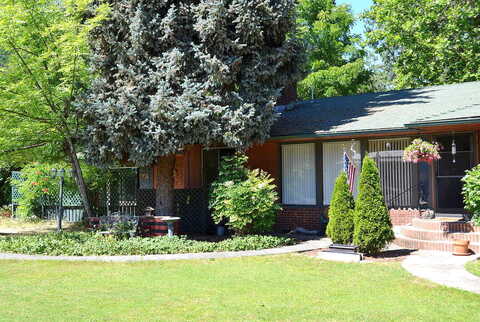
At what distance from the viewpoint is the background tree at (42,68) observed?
12.6 metres

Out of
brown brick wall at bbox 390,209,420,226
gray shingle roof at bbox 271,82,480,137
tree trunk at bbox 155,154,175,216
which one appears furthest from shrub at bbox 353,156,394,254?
tree trunk at bbox 155,154,175,216

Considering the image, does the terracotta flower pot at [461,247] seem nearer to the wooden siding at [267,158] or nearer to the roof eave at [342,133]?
the roof eave at [342,133]

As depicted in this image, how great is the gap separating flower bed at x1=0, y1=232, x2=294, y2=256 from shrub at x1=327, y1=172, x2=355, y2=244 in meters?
2.00

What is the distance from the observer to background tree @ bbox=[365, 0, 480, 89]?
69.5 feet

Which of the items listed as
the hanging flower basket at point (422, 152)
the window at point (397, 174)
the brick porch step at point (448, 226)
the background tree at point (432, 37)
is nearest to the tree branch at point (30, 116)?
the window at point (397, 174)

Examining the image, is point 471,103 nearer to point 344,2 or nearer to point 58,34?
point 58,34

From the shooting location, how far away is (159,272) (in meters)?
9.11

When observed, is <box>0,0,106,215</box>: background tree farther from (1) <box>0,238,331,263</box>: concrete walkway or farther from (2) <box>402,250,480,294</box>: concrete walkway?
(2) <box>402,250,480,294</box>: concrete walkway

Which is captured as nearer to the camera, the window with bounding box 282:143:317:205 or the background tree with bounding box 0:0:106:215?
the background tree with bounding box 0:0:106:215

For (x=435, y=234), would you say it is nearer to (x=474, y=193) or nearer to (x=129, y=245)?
(x=474, y=193)

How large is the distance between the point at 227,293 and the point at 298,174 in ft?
25.9

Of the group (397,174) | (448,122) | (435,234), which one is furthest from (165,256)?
(448,122)

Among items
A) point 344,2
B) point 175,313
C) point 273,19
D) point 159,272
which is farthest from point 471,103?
point 344,2

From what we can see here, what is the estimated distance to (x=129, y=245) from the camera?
38.0 ft
